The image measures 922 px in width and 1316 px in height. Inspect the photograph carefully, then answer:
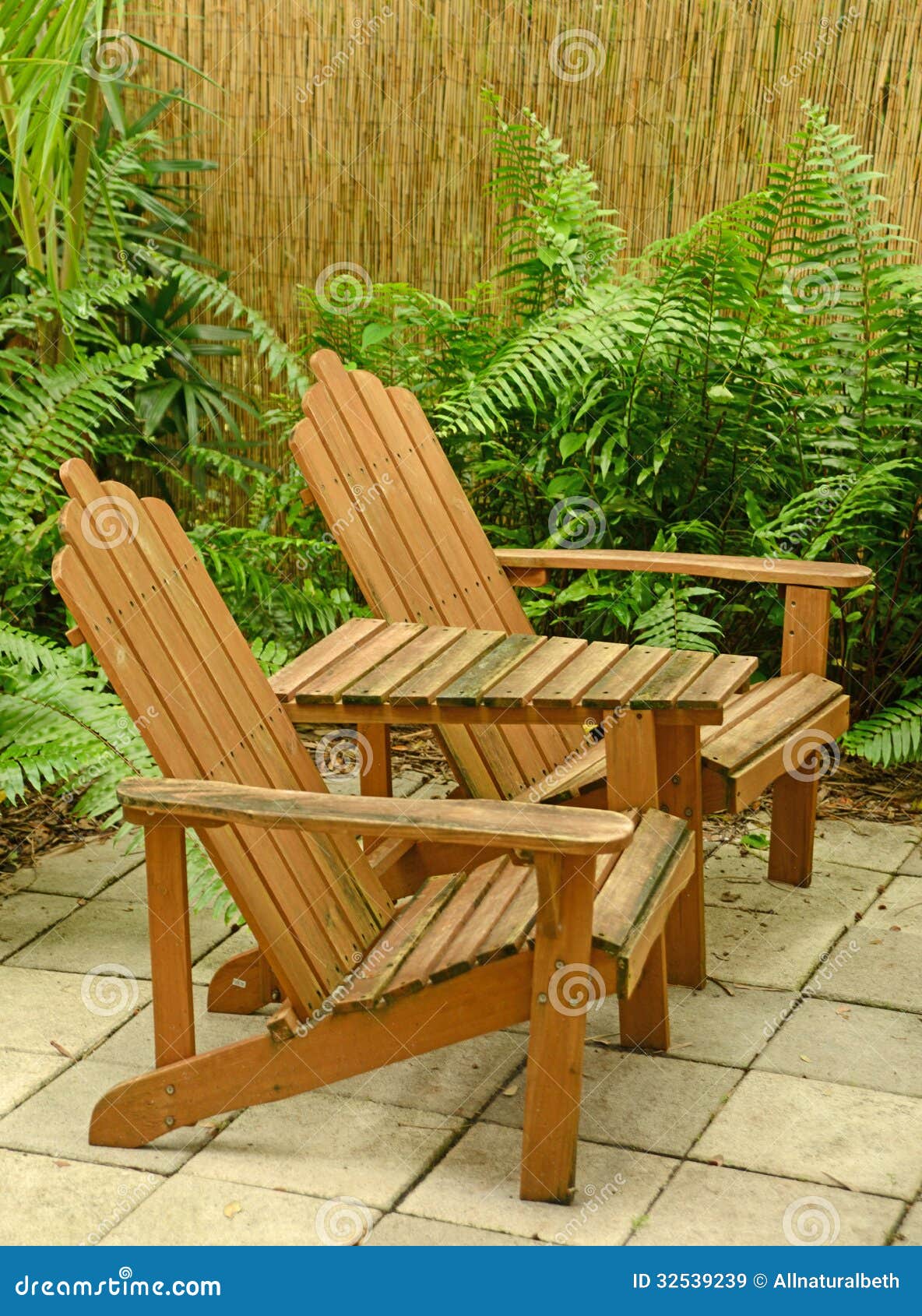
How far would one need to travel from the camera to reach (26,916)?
3.55m

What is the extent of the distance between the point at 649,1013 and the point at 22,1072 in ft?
4.16

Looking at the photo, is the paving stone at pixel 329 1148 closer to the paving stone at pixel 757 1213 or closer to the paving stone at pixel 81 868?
the paving stone at pixel 757 1213

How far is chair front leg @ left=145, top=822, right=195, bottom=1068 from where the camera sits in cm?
247

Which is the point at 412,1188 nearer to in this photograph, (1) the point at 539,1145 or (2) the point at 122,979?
(1) the point at 539,1145

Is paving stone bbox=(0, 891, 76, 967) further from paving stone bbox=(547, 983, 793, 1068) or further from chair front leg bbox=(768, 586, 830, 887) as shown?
chair front leg bbox=(768, 586, 830, 887)

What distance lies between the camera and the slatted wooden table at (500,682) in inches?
108

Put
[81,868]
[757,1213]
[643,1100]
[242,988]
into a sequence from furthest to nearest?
[81,868], [242,988], [643,1100], [757,1213]
